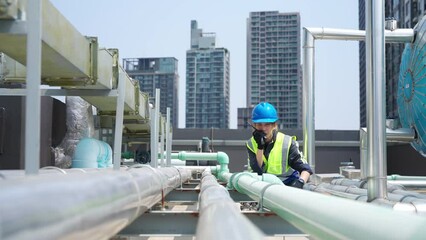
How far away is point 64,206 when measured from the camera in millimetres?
1466

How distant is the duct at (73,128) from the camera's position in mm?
7977

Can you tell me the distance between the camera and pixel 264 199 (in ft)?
9.68

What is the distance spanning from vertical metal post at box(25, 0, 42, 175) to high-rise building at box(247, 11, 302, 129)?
26.9 m

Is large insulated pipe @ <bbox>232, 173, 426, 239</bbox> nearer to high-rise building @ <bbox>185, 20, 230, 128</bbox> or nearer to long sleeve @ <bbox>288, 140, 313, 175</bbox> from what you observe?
long sleeve @ <bbox>288, 140, 313, 175</bbox>

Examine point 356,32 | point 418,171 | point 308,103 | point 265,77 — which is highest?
point 265,77

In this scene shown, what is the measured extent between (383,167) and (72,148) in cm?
572

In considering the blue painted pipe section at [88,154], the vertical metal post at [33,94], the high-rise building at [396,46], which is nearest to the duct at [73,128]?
the blue painted pipe section at [88,154]

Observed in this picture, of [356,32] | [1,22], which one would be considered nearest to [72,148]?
[356,32]

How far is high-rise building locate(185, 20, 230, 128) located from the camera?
34.6 metres

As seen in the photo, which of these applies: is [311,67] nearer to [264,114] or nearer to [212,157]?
[264,114]

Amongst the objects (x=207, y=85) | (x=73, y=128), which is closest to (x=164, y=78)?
(x=207, y=85)

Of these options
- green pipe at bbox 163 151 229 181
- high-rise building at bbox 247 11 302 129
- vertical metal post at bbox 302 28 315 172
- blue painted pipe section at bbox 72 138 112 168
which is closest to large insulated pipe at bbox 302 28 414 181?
vertical metal post at bbox 302 28 315 172

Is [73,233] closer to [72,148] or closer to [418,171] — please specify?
[72,148]

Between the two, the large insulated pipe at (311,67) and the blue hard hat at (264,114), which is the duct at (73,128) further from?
the blue hard hat at (264,114)
